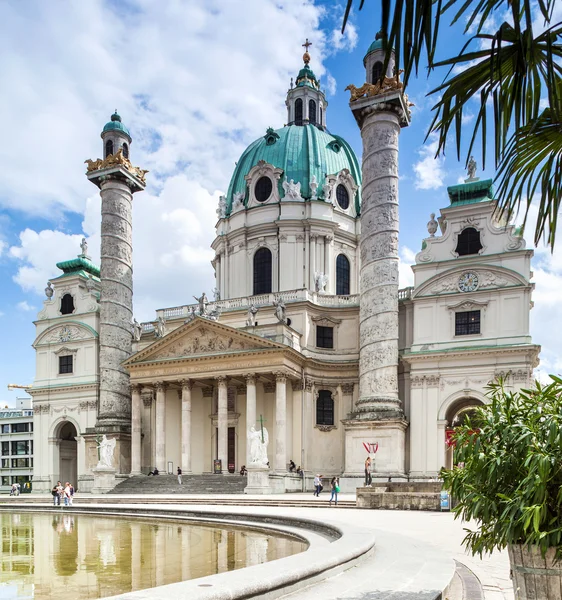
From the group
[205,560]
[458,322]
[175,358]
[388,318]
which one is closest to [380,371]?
[388,318]

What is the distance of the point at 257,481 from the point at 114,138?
28744mm

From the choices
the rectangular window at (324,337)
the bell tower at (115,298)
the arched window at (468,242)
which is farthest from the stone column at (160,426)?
the arched window at (468,242)

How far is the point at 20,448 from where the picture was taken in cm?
9088

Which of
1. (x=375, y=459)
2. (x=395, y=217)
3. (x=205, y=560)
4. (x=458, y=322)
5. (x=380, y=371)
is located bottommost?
(x=375, y=459)

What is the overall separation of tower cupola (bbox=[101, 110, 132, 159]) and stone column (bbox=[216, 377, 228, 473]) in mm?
20018

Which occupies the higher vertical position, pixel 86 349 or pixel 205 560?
pixel 86 349

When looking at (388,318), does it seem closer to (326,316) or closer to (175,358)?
(326,316)

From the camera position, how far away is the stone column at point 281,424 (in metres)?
40.8

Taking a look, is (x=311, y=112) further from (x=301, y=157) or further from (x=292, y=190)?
(x=292, y=190)

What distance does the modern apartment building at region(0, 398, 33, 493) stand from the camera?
8897 centimetres

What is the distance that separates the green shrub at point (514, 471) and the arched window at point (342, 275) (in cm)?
4575

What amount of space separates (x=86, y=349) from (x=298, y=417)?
17.8m

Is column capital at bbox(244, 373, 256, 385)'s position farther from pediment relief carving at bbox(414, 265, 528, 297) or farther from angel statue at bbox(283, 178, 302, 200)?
angel statue at bbox(283, 178, 302, 200)

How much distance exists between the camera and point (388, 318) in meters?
38.8
